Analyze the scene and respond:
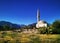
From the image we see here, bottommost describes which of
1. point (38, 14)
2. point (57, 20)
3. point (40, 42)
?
point (40, 42)

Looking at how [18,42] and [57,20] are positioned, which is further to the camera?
[57,20]

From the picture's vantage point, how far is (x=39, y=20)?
55.1 metres

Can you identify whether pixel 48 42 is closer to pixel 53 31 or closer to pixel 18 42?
pixel 18 42

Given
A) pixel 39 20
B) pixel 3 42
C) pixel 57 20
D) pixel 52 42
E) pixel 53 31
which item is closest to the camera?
pixel 3 42

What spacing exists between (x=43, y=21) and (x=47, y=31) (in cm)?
2507

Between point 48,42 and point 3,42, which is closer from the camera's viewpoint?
point 3,42

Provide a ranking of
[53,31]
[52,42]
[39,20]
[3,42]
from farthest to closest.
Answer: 1. [39,20]
2. [53,31]
3. [52,42]
4. [3,42]

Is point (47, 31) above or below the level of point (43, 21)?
below

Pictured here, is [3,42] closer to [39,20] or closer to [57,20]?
[57,20]

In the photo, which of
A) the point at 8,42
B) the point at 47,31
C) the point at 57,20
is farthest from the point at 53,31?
the point at 8,42

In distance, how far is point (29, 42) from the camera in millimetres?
18234

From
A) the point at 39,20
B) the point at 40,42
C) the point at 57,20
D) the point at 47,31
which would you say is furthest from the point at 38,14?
the point at 40,42

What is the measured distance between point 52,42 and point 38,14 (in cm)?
3184

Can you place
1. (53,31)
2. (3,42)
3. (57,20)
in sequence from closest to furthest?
(3,42), (53,31), (57,20)
